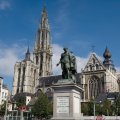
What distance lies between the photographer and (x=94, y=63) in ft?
294

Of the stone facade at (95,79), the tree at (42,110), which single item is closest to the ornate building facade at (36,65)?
the stone facade at (95,79)

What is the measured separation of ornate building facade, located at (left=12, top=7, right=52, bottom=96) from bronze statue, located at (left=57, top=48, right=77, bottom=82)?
9158 cm

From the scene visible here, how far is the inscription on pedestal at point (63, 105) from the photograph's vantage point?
1808cm

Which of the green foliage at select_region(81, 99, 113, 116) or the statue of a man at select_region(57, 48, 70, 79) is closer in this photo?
the statue of a man at select_region(57, 48, 70, 79)

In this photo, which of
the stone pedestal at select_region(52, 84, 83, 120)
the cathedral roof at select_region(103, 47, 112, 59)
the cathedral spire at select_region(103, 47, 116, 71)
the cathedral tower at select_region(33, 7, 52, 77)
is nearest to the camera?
the stone pedestal at select_region(52, 84, 83, 120)

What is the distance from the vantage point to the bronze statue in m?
19.3

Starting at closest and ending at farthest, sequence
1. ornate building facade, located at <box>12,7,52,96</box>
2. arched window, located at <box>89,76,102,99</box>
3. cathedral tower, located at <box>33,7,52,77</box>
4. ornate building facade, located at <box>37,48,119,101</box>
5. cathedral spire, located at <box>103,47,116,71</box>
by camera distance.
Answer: ornate building facade, located at <box>37,48,119,101</box> → arched window, located at <box>89,76,102,99</box> → cathedral spire, located at <box>103,47,116,71</box> → ornate building facade, located at <box>12,7,52,96</box> → cathedral tower, located at <box>33,7,52,77</box>

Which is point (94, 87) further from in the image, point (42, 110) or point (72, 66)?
point (72, 66)

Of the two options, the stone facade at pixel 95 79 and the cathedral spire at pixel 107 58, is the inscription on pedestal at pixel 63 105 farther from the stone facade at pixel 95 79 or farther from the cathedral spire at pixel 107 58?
the cathedral spire at pixel 107 58

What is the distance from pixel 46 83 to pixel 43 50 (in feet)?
69.3

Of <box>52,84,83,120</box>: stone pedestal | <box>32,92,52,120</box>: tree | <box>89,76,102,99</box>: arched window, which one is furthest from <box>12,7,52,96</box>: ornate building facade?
<box>52,84,83,120</box>: stone pedestal

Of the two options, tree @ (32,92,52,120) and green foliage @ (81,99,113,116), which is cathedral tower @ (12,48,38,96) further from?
green foliage @ (81,99,113,116)

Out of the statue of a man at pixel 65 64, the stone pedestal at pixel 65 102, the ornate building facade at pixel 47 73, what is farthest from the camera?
the ornate building facade at pixel 47 73

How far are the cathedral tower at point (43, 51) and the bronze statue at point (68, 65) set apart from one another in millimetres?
101173
